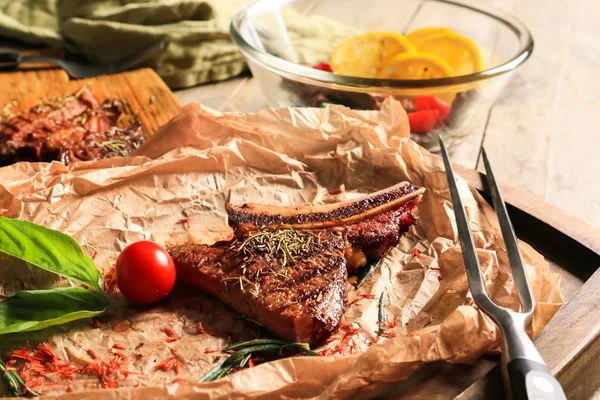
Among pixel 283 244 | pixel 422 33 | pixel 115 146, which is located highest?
pixel 422 33

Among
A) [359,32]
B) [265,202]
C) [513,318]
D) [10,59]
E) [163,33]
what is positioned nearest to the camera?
[513,318]

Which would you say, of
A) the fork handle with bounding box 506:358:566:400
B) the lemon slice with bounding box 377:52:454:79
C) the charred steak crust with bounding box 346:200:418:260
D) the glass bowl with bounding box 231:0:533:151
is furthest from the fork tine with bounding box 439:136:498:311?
the lemon slice with bounding box 377:52:454:79

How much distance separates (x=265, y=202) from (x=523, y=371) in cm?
184

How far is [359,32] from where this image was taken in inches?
240

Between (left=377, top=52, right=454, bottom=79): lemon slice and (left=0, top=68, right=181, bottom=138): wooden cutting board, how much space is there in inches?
60.3

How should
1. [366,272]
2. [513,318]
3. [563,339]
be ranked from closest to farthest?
1. [513,318]
2. [563,339]
3. [366,272]

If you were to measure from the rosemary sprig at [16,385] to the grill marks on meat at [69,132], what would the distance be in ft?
5.57

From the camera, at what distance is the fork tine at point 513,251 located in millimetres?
2709

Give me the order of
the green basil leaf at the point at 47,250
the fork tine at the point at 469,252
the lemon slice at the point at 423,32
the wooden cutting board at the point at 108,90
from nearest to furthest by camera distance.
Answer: the fork tine at the point at 469,252, the green basil leaf at the point at 47,250, the wooden cutting board at the point at 108,90, the lemon slice at the point at 423,32

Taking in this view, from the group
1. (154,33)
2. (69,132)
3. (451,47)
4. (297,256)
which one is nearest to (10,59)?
(154,33)

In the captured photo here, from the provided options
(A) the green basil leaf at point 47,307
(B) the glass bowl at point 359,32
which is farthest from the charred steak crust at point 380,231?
(A) the green basil leaf at point 47,307

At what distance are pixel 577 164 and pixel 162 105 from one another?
9.66ft

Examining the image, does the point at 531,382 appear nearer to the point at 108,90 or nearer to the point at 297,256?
the point at 297,256

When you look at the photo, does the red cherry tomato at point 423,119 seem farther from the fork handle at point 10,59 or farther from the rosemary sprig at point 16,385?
the fork handle at point 10,59
